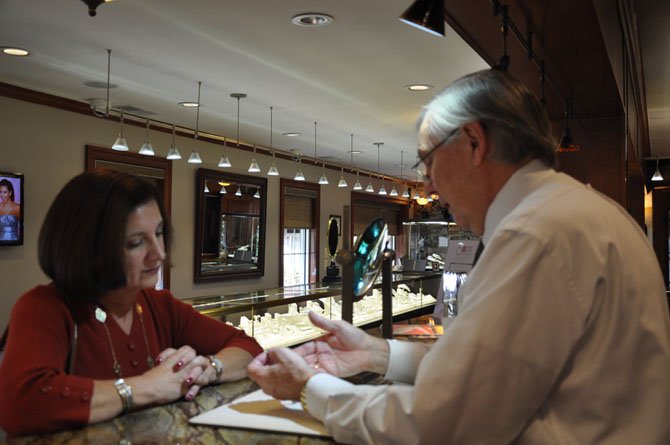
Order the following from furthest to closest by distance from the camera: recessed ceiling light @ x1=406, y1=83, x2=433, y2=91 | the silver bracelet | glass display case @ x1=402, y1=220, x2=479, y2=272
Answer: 1. glass display case @ x1=402, y1=220, x2=479, y2=272
2. recessed ceiling light @ x1=406, y1=83, x2=433, y2=91
3. the silver bracelet

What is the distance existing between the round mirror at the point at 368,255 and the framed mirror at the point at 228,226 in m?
Result: 6.93

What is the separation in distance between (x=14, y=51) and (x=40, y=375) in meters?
4.20

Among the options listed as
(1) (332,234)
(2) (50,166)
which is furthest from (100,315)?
(1) (332,234)

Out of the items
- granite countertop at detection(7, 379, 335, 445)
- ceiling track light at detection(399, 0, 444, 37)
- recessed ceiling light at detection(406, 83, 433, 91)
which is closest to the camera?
granite countertop at detection(7, 379, 335, 445)

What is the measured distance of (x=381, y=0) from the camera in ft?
12.0

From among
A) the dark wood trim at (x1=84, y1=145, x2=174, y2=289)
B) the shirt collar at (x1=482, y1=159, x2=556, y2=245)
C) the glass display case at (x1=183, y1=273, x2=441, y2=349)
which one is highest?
the dark wood trim at (x1=84, y1=145, x2=174, y2=289)

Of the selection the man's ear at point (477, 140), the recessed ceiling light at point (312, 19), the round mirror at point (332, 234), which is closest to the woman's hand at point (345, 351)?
the man's ear at point (477, 140)

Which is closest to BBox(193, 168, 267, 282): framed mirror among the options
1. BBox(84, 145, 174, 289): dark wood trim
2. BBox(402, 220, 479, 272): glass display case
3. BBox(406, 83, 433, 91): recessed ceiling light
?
BBox(84, 145, 174, 289): dark wood trim

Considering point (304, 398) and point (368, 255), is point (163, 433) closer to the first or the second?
point (304, 398)

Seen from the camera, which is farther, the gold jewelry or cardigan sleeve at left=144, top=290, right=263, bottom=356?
cardigan sleeve at left=144, top=290, right=263, bottom=356

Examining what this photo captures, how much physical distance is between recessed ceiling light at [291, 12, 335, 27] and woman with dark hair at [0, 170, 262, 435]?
2.49 m

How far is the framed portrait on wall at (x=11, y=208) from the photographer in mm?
5793

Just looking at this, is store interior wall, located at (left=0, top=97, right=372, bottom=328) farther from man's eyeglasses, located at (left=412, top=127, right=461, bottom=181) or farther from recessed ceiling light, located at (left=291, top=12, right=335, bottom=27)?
man's eyeglasses, located at (left=412, top=127, right=461, bottom=181)

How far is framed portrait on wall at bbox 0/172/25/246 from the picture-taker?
579 cm
